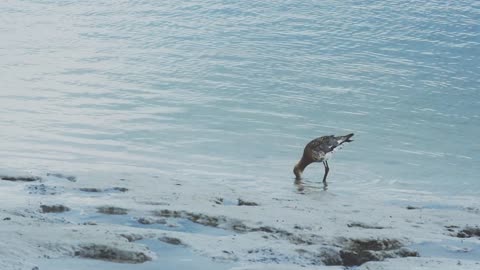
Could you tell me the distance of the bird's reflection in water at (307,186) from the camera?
12.7 meters

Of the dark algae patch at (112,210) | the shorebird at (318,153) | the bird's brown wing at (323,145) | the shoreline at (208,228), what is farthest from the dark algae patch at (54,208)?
the bird's brown wing at (323,145)

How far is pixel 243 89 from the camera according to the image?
2072 centimetres

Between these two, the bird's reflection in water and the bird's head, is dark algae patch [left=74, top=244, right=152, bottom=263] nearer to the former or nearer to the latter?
the bird's reflection in water

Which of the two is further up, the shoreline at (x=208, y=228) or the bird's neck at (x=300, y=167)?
the shoreline at (x=208, y=228)

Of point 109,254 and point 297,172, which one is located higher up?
point 109,254

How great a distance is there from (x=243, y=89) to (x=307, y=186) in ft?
25.6

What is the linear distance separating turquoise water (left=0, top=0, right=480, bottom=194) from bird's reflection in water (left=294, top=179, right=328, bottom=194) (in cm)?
28

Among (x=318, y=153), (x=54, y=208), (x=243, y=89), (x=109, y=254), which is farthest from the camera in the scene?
(x=243, y=89)

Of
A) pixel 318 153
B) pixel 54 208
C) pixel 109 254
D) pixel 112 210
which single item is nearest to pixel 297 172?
pixel 318 153

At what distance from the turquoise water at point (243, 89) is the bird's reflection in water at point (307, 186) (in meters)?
0.28

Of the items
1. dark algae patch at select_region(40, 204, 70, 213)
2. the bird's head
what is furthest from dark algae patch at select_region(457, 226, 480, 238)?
the bird's head

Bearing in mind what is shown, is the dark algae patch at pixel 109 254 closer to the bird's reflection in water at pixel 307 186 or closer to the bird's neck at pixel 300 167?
the bird's reflection in water at pixel 307 186

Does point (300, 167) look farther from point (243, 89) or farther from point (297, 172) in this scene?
point (243, 89)

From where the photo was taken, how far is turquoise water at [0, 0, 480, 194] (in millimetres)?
Result: 14797
